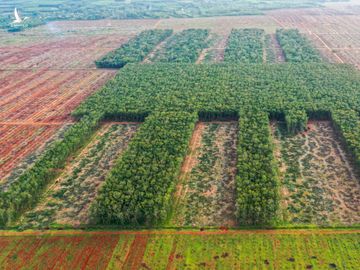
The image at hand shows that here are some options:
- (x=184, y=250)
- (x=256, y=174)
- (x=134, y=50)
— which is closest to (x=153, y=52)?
(x=134, y=50)

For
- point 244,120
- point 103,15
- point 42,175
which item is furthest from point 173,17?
point 42,175

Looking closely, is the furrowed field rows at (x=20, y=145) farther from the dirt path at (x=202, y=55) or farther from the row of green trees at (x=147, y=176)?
the dirt path at (x=202, y=55)

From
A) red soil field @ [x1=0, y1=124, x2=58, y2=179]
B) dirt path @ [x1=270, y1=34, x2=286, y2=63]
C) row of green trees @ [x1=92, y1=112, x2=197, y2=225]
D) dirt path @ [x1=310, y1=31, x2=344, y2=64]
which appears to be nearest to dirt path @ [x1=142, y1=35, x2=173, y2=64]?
dirt path @ [x1=270, y1=34, x2=286, y2=63]

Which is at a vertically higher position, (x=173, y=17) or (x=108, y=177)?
(x=108, y=177)

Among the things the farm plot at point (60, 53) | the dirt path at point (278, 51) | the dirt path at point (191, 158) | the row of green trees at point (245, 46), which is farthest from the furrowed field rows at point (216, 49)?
the dirt path at point (191, 158)

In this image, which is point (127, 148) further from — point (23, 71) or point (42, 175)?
point (23, 71)

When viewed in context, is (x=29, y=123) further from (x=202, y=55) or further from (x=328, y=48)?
(x=328, y=48)

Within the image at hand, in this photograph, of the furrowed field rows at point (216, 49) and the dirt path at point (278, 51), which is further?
the furrowed field rows at point (216, 49)
